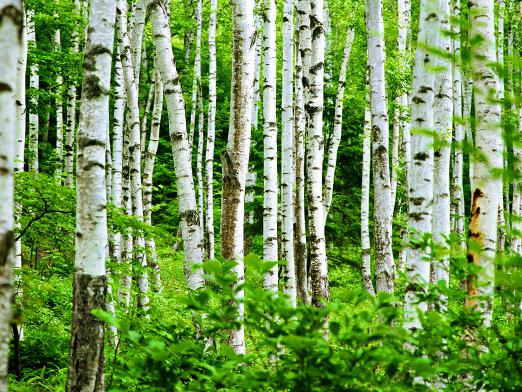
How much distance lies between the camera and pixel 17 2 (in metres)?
1.99

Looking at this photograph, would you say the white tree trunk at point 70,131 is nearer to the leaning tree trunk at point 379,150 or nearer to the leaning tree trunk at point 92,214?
the leaning tree trunk at point 379,150

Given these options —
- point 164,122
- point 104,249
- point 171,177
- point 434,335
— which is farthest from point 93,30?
point 164,122

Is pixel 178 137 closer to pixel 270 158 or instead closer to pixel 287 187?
pixel 270 158

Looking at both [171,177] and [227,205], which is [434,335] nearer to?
[227,205]

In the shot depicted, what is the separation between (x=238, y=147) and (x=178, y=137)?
2.14 feet

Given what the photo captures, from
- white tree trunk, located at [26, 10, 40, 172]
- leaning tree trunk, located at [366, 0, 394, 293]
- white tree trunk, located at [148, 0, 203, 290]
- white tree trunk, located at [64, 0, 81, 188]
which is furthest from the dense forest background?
leaning tree trunk, located at [366, 0, 394, 293]

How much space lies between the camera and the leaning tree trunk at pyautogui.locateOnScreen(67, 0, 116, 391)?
128 inches

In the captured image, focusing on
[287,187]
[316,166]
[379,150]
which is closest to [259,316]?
[379,150]

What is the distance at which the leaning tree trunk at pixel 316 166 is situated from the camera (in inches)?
321

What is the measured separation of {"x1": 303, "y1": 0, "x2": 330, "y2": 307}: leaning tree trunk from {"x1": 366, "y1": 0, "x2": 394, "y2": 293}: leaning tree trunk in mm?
1227

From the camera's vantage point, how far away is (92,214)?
10.8ft

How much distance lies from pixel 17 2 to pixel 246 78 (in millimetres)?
4062

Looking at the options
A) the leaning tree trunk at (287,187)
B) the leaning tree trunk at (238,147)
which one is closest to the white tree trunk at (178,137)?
the leaning tree trunk at (238,147)

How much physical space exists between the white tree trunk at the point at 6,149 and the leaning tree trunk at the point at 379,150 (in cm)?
500
